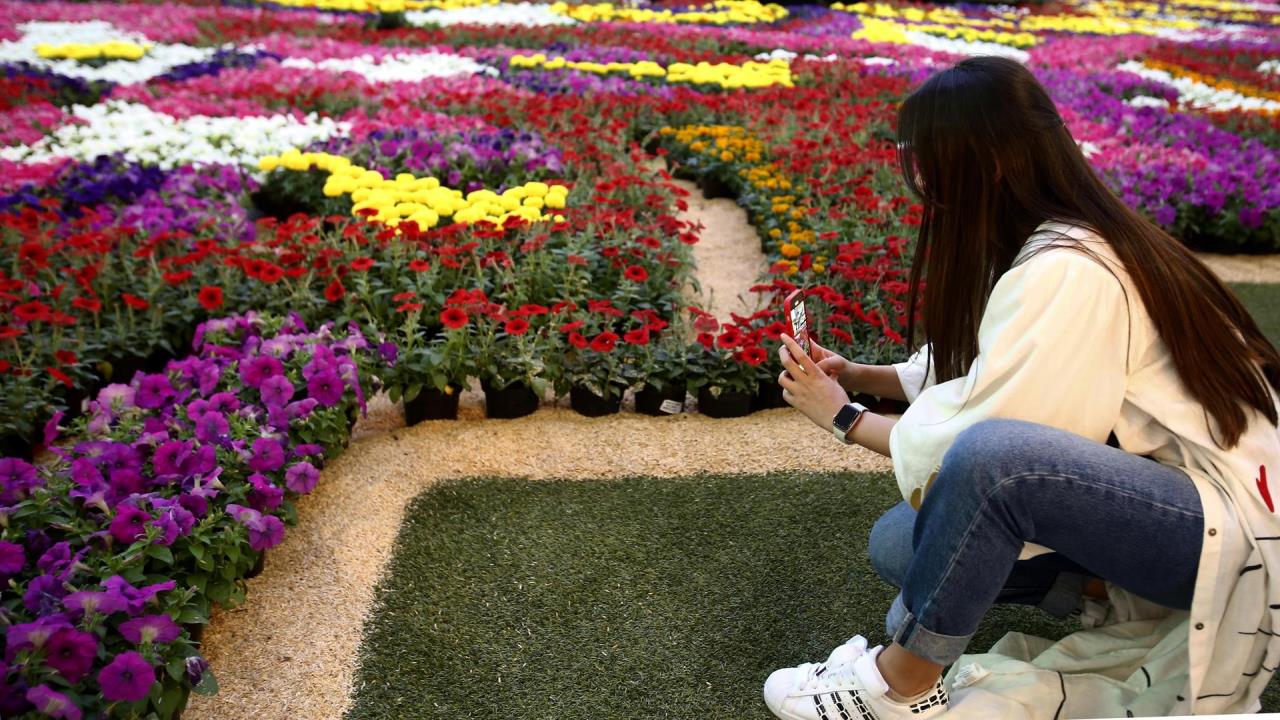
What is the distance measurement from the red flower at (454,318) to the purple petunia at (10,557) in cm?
142

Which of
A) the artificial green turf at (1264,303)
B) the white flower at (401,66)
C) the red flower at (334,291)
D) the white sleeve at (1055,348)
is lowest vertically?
the artificial green turf at (1264,303)

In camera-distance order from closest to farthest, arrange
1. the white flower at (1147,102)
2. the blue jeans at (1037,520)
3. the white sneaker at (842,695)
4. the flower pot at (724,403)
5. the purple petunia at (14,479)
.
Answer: the blue jeans at (1037,520) → the white sneaker at (842,695) → the purple petunia at (14,479) → the flower pot at (724,403) → the white flower at (1147,102)

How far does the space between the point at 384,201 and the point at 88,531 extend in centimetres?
251

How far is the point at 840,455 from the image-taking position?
3.35 metres

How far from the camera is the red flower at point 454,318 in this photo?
322 centimetres

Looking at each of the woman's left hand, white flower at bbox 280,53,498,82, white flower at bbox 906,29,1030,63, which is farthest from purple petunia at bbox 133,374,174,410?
white flower at bbox 906,29,1030,63

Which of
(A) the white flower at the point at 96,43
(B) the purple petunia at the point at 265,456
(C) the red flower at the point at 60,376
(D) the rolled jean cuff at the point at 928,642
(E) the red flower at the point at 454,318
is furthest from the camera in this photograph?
(A) the white flower at the point at 96,43

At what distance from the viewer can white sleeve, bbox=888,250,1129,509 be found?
1.66m

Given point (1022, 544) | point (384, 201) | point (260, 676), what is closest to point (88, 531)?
point (260, 676)

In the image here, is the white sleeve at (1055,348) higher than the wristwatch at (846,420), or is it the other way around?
the white sleeve at (1055,348)

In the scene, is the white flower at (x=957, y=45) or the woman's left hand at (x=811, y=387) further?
the white flower at (x=957, y=45)

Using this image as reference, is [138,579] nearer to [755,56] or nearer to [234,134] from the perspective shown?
[234,134]

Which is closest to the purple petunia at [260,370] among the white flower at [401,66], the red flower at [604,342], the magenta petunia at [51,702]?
the red flower at [604,342]

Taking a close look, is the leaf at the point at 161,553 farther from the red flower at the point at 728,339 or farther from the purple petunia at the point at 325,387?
the red flower at the point at 728,339
